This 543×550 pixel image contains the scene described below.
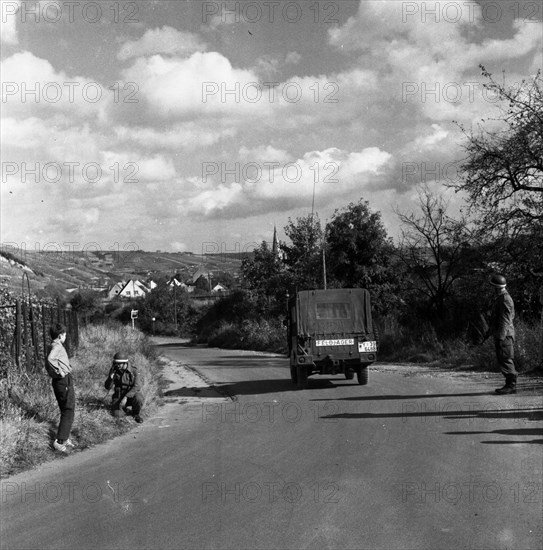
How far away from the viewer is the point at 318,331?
14.9m

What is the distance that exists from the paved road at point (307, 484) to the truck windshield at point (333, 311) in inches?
172

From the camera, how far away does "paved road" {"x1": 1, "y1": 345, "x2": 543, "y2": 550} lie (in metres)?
5.05

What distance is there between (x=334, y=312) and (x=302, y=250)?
27.2 metres

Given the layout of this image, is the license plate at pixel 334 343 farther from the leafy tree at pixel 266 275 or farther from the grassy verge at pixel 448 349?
the leafy tree at pixel 266 275

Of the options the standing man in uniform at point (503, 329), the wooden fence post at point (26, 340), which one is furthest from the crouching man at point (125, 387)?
the standing man in uniform at point (503, 329)

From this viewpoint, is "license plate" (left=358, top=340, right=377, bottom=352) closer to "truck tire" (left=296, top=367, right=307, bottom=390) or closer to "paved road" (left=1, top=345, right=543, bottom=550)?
"truck tire" (left=296, top=367, right=307, bottom=390)

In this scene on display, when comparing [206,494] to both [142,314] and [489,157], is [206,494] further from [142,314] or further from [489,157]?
[142,314]

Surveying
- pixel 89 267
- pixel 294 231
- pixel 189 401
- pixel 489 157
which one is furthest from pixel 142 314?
pixel 189 401

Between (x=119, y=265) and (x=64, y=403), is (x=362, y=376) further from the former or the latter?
(x=119, y=265)

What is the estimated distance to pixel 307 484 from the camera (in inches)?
249

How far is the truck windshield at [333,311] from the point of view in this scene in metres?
15.1

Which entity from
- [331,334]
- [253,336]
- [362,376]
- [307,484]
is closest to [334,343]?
[331,334]

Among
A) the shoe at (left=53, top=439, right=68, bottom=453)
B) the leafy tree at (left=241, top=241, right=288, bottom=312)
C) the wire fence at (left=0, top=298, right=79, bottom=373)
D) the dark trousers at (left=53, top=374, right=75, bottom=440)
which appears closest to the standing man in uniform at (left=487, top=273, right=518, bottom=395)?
the dark trousers at (left=53, top=374, right=75, bottom=440)

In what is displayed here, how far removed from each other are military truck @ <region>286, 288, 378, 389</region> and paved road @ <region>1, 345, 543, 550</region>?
3.26 meters
